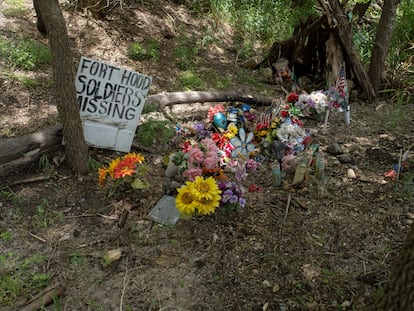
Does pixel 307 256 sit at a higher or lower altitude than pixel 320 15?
lower

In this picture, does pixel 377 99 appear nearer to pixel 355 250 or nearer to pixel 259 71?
pixel 259 71

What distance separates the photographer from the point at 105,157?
11.3ft

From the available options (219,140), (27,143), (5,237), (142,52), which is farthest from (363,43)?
(5,237)

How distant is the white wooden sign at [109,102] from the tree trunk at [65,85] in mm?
266

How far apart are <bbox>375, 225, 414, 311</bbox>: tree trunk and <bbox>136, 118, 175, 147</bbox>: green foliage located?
105 inches

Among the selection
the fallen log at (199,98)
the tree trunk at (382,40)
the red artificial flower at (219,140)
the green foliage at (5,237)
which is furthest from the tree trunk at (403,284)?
the tree trunk at (382,40)

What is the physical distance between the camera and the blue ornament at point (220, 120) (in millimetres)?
3824

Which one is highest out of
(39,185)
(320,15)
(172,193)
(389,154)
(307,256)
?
(320,15)

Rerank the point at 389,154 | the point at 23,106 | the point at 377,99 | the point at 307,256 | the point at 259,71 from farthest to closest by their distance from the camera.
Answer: the point at 259,71 → the point at 377,99 → the point at 23,106 → the point at 389,154 → the point at 307,256

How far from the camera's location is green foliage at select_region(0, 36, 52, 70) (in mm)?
4598

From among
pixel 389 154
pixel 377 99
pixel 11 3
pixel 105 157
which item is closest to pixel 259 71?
pixel 377 99

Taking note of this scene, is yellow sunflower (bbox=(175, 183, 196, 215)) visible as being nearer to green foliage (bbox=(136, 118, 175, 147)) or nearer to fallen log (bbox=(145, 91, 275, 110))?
green foliage (bbox=(136, 118, 175, 147))

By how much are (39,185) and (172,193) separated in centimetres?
108

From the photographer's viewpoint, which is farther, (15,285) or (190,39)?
(190,39)
